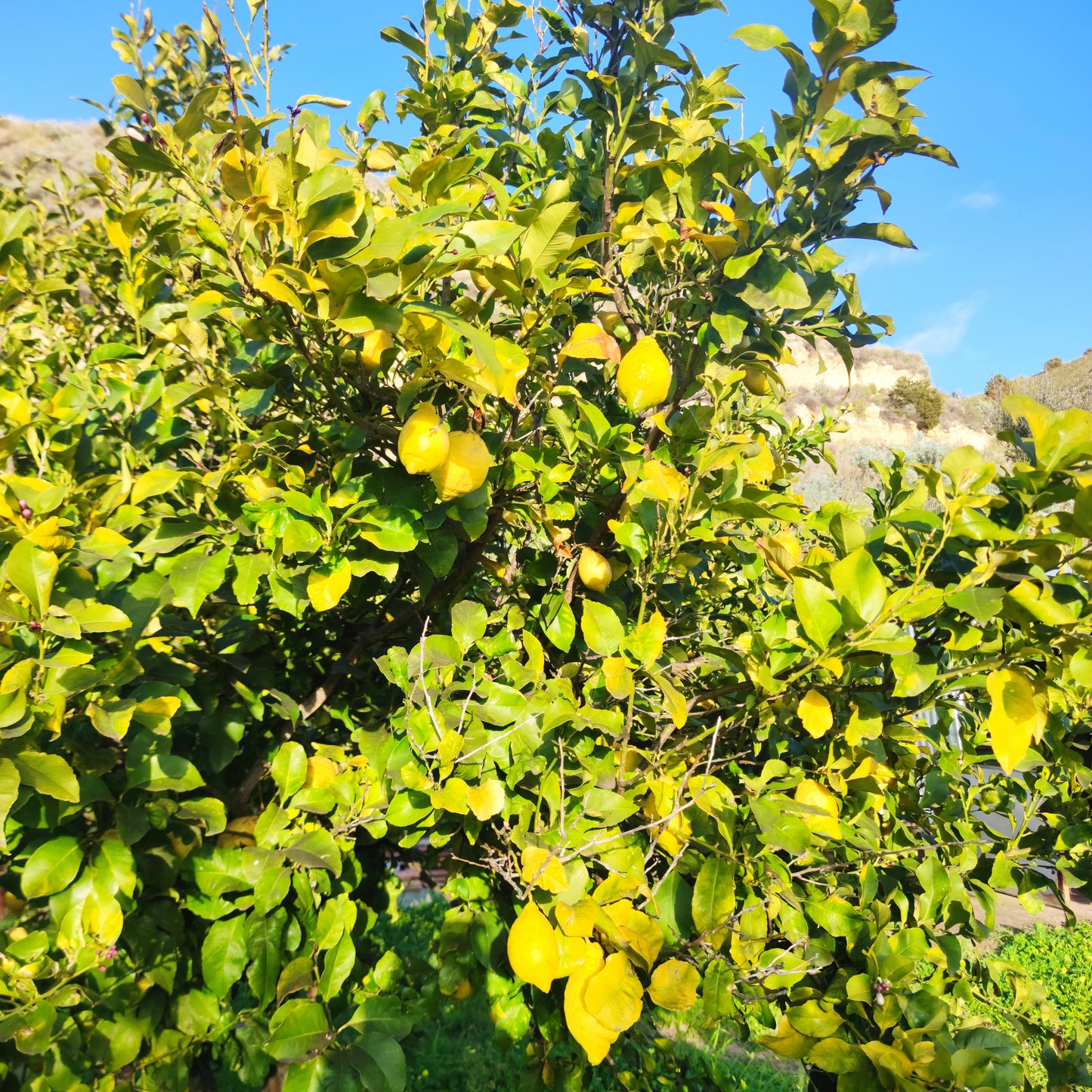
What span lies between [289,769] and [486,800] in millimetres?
316

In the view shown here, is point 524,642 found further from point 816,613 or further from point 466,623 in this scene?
point 816,613

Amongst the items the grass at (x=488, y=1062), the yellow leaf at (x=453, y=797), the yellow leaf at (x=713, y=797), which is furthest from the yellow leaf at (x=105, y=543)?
the grass at (x=488, y=1062)

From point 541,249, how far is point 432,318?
0.20 m

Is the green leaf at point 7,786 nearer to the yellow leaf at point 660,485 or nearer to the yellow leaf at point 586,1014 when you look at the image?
the yellow leaf at point 586,1014

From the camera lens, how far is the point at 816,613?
0.92m

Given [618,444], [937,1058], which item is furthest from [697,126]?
[937,1058]

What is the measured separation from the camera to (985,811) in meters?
1.41

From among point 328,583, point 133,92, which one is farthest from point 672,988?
point 133,92

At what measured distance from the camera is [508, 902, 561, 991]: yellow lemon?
81cm

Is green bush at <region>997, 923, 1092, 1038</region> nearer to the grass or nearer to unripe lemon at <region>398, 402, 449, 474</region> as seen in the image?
the grass

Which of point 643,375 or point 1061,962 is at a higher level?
point 643,375

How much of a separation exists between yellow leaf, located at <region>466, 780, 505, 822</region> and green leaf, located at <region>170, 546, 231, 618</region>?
0.42 metres

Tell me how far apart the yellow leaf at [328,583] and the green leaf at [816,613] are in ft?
Result: 1.87

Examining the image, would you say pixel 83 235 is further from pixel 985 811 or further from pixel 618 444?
pixel 985 811
